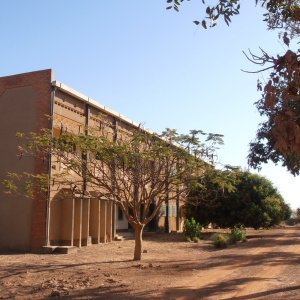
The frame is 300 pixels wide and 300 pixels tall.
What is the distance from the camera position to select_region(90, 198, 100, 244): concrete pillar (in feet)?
84.8

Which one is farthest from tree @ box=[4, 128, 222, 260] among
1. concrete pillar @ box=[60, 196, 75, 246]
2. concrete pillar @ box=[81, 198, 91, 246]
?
concrete pillar @ box=[81, 198, 91, 246]

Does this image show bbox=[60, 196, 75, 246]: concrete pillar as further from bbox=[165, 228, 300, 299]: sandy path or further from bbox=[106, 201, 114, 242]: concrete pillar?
bbox=[165, 228, 300, 299]: sandy path

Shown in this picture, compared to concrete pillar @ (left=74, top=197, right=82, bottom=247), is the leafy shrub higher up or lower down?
lower down

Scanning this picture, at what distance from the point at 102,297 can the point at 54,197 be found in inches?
475

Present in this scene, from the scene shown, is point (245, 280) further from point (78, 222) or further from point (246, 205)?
point (246, 205)

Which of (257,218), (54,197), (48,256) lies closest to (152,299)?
(48,256)

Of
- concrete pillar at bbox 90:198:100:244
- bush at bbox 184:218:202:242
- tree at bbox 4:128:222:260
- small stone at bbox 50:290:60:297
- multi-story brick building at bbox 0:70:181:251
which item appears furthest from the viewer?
bush at bbox 184:218:202:242

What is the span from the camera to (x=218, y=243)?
80.5 ft

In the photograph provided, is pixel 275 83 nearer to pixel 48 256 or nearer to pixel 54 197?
pixel 48 256

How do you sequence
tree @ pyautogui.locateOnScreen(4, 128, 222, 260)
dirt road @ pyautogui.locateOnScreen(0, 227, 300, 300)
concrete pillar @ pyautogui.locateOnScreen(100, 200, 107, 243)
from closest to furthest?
dirt road @ pyautogui.locateOnScreen(0, 227, 300, 300)
tree @ pyautogui.locateOnScreen(4, 128, 222, 260)
concrete pillar @ pyautogui.locateOnScreen(100, 200, 107, 243)

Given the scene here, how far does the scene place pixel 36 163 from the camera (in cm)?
2177

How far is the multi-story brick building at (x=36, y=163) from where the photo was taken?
21.5 m

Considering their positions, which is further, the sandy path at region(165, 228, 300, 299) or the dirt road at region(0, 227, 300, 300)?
the dirt road at region(0, 227, 300, 300)

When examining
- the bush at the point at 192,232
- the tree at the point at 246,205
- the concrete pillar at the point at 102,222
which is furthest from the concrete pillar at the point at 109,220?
the tree at the point at 246,205
